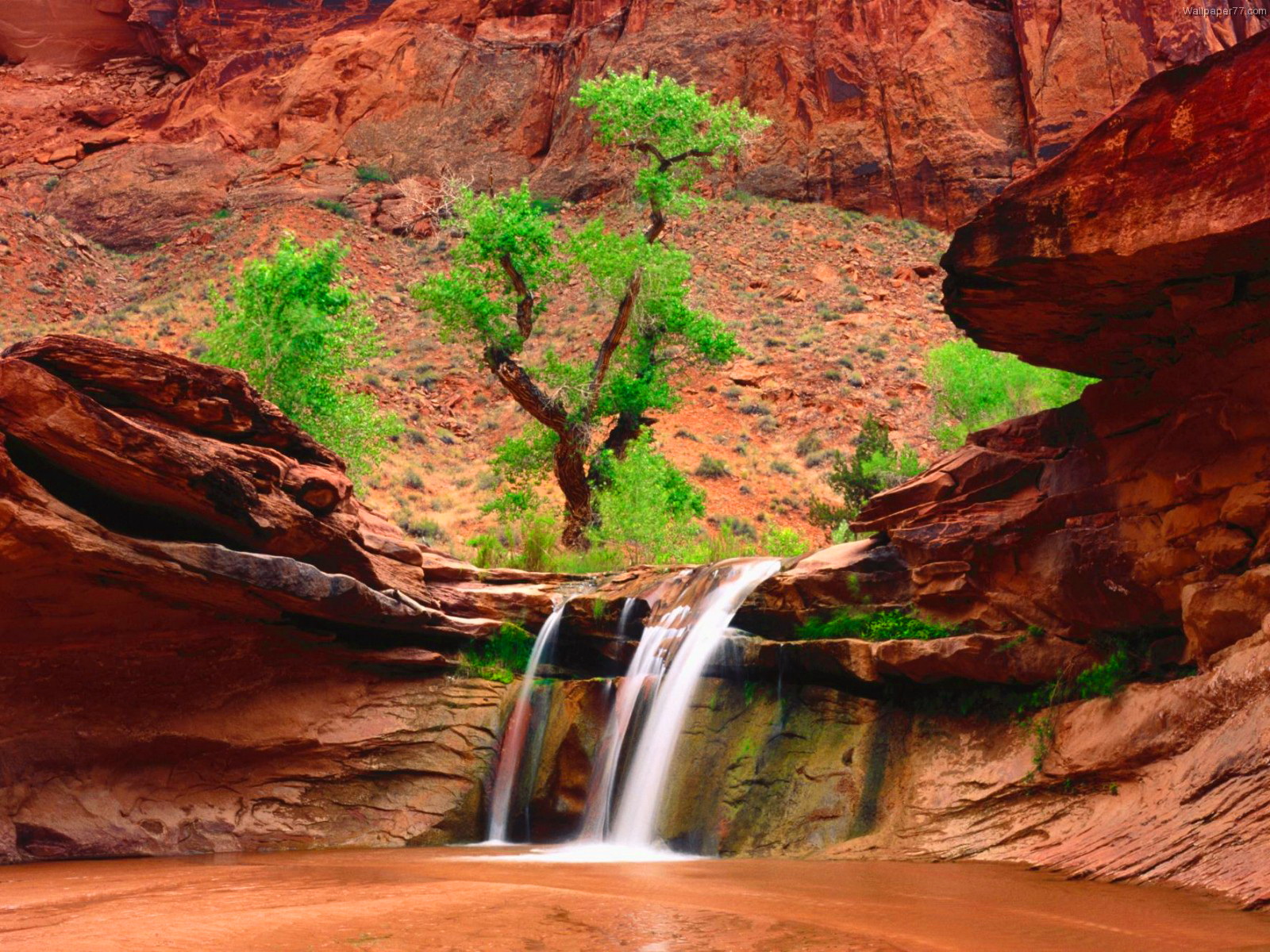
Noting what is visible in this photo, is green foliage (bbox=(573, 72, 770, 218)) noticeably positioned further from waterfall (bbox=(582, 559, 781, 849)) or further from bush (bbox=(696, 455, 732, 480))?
waterfall (bbox=(582, 559, 781, 849))

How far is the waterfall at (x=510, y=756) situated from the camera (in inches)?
519

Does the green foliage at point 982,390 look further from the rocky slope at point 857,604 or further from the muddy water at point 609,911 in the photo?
the muddy water at point 609,911

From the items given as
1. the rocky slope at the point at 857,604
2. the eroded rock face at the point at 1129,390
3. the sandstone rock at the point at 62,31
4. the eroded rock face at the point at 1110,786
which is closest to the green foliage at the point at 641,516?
the rocky slope at the point at 857,604

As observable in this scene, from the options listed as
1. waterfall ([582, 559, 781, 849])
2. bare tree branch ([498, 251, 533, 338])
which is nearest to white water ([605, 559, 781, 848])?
waterfall ([582, 559, 781, 849])

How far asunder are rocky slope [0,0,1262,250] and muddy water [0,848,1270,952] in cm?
4605

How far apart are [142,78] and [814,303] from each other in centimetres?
4010

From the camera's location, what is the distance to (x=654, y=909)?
22.4ft

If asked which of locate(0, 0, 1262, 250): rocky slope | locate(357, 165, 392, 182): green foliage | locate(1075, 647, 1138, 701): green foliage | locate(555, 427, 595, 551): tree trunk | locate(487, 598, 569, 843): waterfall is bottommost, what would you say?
locate(487, 598, 569, 843): waterfall

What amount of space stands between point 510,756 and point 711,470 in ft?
78.2

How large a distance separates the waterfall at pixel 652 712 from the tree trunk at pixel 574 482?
9.68 metres

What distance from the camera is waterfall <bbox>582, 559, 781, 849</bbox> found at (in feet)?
40.0

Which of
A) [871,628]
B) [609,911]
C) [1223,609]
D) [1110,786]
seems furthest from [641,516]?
[609,911]

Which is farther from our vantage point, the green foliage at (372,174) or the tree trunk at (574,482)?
the green foliage at (372,174)

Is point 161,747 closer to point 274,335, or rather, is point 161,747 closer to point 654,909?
point 654,909
